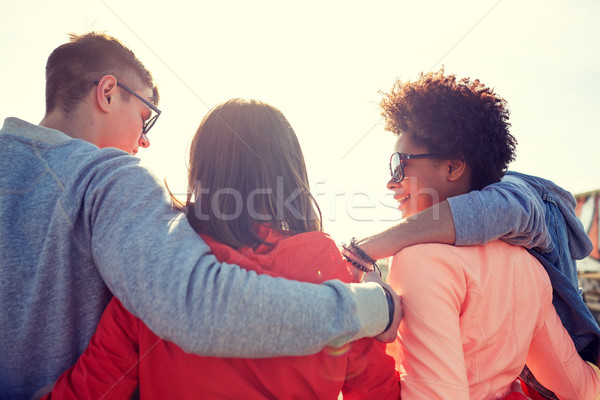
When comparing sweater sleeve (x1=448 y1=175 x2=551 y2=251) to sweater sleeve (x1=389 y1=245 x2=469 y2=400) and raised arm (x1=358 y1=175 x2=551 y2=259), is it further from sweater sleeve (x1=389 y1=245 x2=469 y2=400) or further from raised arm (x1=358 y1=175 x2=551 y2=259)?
sweater sleeve (x1=389 y1=245 x2=469 y2=400)

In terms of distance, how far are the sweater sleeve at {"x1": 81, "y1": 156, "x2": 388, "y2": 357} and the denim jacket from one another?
0.74m

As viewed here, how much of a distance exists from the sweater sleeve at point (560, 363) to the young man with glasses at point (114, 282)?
91cm

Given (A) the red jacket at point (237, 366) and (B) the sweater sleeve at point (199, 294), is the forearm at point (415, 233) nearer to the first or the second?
(A) the red jacket at point (237, 366)

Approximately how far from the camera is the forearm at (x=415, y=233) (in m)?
1.60

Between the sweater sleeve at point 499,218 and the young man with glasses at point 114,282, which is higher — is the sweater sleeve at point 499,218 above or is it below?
above

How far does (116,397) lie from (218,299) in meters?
0.69

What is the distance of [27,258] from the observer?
4.15 ft

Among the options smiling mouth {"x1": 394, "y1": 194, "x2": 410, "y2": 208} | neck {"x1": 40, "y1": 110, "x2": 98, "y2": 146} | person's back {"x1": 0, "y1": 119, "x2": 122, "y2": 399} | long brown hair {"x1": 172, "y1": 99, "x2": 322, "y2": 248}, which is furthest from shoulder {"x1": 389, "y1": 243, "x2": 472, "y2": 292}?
neck {"x1": 40, "y1": 110, "x2": 98, "y2": 146}

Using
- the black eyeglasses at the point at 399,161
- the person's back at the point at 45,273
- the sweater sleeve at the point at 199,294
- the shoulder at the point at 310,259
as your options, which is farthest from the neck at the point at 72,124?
the black eyeglasses at the point at 399,161

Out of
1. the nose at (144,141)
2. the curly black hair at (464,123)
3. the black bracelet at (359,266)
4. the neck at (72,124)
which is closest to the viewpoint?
the black bracelet at (359,266)

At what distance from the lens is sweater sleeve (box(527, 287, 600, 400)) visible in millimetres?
1764

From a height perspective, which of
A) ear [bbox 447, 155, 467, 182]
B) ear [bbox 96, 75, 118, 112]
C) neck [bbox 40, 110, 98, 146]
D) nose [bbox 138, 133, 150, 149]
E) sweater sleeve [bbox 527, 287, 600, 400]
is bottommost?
sweater sleeve [bbox 527, 287, 600, 400]

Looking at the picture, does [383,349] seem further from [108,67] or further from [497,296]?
[108,67]

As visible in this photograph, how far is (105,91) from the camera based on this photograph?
81.4 inches
